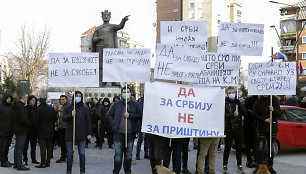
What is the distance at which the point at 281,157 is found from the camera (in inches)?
440

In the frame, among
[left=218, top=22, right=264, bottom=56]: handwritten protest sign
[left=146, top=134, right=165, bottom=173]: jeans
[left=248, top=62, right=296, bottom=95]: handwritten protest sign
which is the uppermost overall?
[left=218, top=22, right=264, bottom=56]: handwritten protest sign

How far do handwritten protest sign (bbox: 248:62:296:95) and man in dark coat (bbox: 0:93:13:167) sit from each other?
620 centimetres

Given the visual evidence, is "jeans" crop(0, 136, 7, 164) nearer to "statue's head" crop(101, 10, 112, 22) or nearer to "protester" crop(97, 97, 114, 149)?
"protester" crop(97, 97, 114, 149)

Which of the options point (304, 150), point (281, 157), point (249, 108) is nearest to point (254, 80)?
point (249, 108)

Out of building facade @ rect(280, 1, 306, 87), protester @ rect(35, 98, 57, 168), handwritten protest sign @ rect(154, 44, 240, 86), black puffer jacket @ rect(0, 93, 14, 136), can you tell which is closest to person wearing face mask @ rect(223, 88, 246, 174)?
handwritten protest sign @ rect(154, 44, 240, 86)

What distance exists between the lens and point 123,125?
7488 mm

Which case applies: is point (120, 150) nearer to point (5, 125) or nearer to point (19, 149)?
point (19, 149)

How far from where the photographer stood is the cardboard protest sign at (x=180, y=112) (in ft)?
23.7

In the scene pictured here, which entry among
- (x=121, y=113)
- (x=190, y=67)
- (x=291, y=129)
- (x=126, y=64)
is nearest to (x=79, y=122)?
(x=121, y=113)

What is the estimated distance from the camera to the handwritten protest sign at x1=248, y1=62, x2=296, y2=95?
332 inches

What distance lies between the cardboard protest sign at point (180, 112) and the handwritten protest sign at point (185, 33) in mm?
1187

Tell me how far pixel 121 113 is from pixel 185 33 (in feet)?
7.72

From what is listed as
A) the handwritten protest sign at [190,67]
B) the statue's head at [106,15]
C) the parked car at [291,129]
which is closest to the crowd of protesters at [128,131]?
the handwritten protest sign at [190,67]

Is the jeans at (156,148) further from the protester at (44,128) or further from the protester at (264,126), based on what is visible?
the protester at (44,128)
